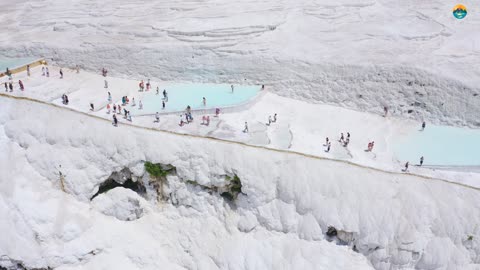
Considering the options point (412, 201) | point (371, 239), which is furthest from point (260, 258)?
point (412, 201)

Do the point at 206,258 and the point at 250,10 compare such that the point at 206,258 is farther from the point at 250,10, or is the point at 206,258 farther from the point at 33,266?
the point at 250,10

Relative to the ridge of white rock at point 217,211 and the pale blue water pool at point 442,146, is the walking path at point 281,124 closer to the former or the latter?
the pale blue water pool at point 442,146
